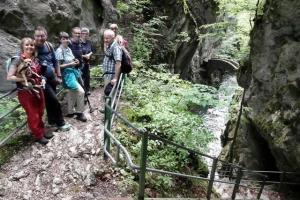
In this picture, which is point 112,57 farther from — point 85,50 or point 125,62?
point 85,50

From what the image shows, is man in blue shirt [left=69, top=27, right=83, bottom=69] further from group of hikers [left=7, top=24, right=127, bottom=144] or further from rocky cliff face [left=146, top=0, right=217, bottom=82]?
rocky cliff face [left=146, top=0, right=217, bottom=82]

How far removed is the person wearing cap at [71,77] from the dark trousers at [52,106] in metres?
0.84

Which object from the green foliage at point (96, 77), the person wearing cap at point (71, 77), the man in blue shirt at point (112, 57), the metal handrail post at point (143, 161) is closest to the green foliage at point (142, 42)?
the green foliage at point (96, 77)

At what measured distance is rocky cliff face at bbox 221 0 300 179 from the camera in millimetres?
9984

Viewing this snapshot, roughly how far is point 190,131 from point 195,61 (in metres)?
29.4

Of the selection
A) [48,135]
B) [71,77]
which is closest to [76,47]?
[71,77]

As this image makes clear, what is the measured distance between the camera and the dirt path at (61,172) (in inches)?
232

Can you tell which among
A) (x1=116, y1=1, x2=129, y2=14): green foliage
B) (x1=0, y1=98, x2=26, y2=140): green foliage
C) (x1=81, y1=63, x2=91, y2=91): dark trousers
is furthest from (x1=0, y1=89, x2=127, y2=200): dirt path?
(x1=116, y1=1, x2=129, y2=14): green foliage

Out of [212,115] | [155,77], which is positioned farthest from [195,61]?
[155,77]

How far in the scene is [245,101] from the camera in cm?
1284

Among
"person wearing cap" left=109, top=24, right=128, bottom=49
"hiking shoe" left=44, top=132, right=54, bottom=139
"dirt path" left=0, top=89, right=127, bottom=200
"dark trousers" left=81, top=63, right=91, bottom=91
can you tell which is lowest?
"dirt path" left=0, top=89, right=127, bottom=200

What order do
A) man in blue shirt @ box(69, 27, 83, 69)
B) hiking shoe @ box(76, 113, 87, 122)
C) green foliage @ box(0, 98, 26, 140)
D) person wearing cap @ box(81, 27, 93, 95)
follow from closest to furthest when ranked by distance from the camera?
green foliage @ box(0, 98, 26, 140)
hiking shoe @ box(76, 113, 87, 122)
man in blue shirt @ box(69, 27, 83, 69)
person wearing cap @ box(81, 27, 93, 95)

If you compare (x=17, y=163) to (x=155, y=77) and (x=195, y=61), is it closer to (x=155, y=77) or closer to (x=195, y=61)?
(x=155, y=77)

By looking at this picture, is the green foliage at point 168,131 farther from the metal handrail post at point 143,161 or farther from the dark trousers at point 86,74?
the dark trousers at point 86,74
